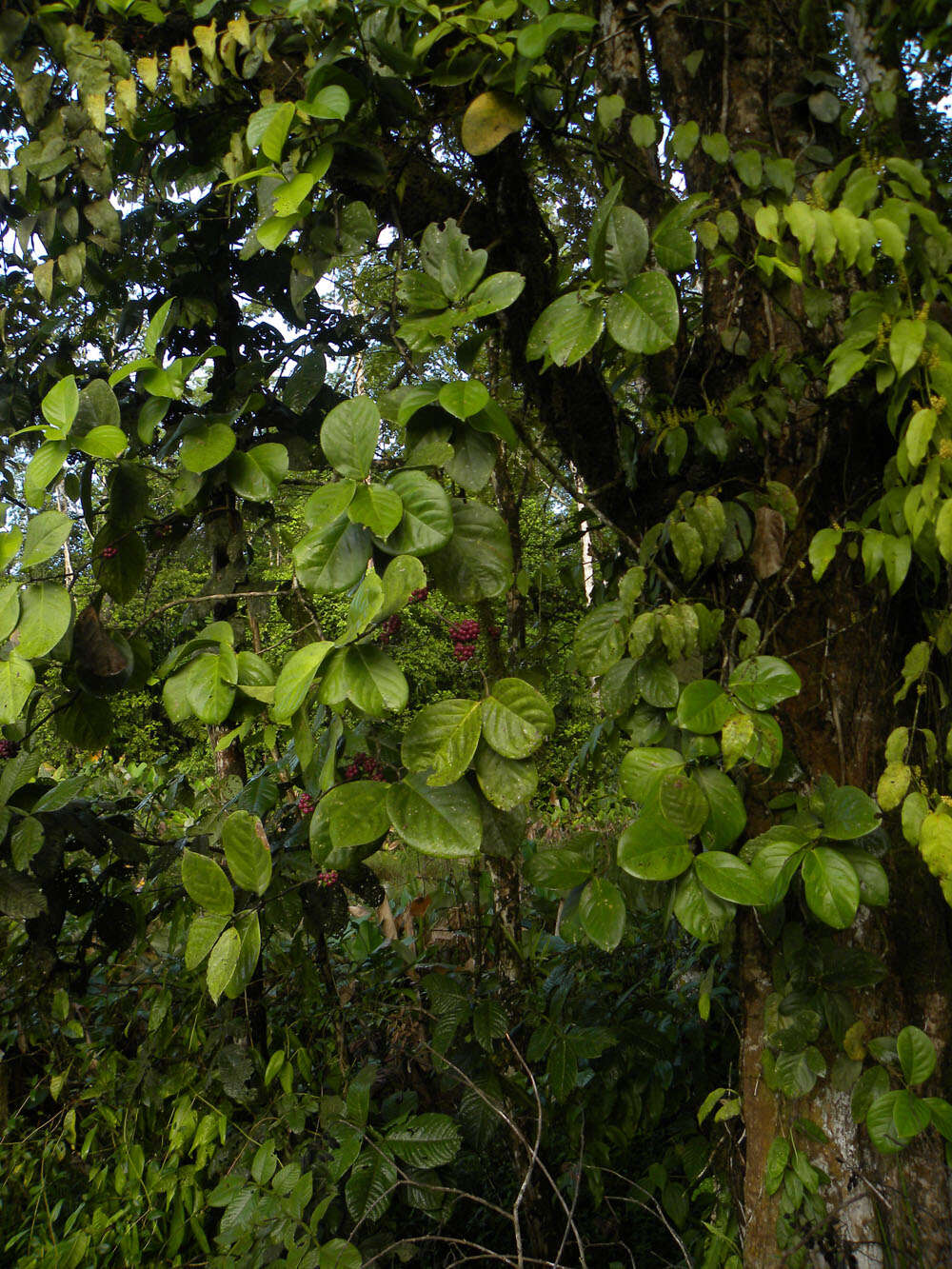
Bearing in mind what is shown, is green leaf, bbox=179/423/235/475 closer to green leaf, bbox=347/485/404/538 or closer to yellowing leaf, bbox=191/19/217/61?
green leaf, bbox=347/485/404/538

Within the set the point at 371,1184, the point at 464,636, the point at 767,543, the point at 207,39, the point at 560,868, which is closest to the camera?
the point at 560,868

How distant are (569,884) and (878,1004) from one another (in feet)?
1.82

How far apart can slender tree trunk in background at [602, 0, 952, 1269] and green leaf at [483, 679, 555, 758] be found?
0.60 metres

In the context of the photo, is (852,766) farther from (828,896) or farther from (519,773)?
(519,773)

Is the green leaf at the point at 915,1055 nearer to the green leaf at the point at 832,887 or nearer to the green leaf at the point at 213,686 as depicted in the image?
the green leaf at the point at 832,887

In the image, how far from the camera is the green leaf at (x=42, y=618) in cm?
70

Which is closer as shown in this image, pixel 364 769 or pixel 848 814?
pixel 848 814

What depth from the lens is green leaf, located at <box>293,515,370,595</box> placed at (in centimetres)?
67

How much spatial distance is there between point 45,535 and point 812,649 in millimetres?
983

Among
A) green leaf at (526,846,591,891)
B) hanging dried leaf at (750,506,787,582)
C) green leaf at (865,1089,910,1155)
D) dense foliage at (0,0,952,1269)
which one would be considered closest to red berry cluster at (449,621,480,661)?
dense foliage at (0,0,952,1269)

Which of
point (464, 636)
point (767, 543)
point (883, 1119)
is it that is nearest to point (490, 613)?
point (464, 636)

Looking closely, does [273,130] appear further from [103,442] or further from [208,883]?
[208,883]

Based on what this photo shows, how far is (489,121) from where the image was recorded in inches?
38.5

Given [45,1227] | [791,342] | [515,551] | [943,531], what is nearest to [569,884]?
[943,531]
